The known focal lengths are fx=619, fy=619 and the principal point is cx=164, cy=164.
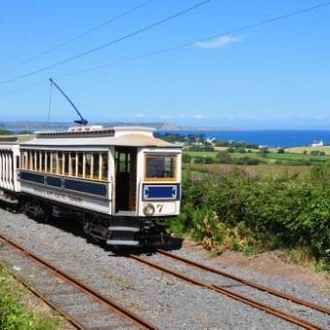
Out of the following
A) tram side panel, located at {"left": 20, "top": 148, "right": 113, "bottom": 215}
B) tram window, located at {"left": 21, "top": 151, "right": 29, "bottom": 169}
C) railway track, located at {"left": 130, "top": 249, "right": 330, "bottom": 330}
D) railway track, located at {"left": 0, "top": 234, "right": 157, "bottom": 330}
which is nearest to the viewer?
railway track, located at {"left": 0, "top": 234, "right": 157, "bottom": 330}

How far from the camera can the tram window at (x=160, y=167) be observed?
15883 mm

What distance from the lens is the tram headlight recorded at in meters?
15.7

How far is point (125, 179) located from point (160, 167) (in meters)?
1.39

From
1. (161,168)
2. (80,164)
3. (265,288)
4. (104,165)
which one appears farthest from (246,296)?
(80,164)

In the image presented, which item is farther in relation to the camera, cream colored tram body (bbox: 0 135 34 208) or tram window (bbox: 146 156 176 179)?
cream colored tram body (bbox: 0 135 34 208)

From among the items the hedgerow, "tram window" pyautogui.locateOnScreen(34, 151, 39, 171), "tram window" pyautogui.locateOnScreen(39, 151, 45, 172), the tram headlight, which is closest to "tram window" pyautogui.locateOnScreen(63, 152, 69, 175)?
"tram window" pyautogui.locateOnScreen(39, 151, 45, 172)

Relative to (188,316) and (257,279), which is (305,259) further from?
(188,316)

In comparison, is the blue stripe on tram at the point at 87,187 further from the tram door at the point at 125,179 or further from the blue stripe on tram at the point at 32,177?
the blue stripe on tram at the point at 32,177

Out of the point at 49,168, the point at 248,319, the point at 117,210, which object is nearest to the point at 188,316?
the point at 248,319

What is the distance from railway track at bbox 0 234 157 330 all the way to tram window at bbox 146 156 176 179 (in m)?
3.48

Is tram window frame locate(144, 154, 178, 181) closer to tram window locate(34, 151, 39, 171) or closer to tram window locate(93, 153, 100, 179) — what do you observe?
tram window locate(93, 153, 100, 179)

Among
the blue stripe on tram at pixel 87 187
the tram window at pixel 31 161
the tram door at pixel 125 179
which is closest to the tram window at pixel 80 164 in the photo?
the blue stripe on tram at pixel 87 187

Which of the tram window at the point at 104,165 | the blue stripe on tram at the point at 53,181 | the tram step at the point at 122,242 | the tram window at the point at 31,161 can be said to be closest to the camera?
the tram step at the point at 122,242

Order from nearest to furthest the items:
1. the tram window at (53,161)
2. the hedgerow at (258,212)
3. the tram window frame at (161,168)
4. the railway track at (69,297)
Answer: the railway track at (69,297), the hedgerow at (258,212), the tram window frame at (161,168), the tram window at (53,161)
